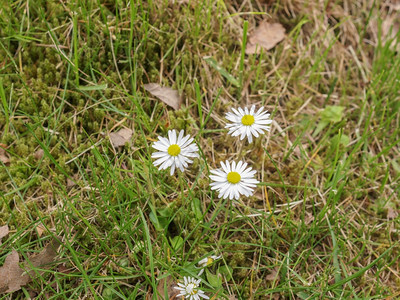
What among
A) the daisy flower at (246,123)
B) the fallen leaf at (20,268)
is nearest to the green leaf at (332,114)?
the daisy flower at (246,123)

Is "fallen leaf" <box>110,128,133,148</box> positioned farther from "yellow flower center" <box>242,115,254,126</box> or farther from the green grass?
"yellow flower center" <box>242,115,254,126</box>

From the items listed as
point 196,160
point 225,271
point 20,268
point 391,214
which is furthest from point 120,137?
point 391,214

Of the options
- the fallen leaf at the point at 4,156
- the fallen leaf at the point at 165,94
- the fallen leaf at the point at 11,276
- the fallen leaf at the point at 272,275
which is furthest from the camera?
the fallen leaf at the point at 165,94

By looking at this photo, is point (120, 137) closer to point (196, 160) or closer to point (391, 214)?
point (196, 160)

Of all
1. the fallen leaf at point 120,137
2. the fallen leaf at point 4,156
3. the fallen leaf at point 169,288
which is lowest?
the fallen leaf at point 169,288

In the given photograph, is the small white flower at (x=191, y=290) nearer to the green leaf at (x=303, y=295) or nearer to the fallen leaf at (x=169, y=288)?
the fallen leaf at (x=169, y=288)

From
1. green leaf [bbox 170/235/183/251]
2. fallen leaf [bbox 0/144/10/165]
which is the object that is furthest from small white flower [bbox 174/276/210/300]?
fallen leaf [bbox 0/144/10/165]
